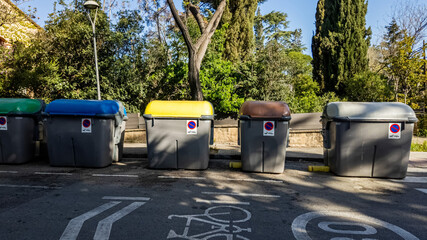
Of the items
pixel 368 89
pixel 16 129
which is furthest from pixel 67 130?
pixel 368 89

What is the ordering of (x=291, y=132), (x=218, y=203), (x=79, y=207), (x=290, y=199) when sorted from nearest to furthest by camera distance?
1. (x=79, y=207)
2. (x=218, y=203)
3. (x=290, y=199)
4. (x=291, y=132)

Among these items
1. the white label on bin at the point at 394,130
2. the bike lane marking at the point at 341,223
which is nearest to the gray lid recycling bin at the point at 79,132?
the bike lane marking at the point at 341,223

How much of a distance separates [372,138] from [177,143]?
383 cm

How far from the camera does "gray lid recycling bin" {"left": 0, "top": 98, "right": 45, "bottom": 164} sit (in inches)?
251

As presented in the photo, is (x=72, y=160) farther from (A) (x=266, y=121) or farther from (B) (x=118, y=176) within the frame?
(A) (x=266, y=121)

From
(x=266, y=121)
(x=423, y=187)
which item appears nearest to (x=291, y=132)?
(x=266, y=121)

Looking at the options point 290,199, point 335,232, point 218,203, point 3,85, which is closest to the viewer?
point 335,232

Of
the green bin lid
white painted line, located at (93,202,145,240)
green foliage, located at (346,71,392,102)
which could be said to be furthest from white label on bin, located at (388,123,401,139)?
green foliage, located at (346,71,392,102)

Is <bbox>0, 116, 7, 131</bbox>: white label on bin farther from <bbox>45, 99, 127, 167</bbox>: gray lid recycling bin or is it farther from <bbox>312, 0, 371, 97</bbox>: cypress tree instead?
<bbox>312, 0, 371, 97</bbox>: cypress tree

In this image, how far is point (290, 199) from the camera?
167 inches

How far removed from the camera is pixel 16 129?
6.40m

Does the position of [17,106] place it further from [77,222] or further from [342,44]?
[342,44]

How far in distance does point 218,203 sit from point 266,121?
2.39 m

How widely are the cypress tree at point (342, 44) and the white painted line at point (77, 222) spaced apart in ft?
62.3
